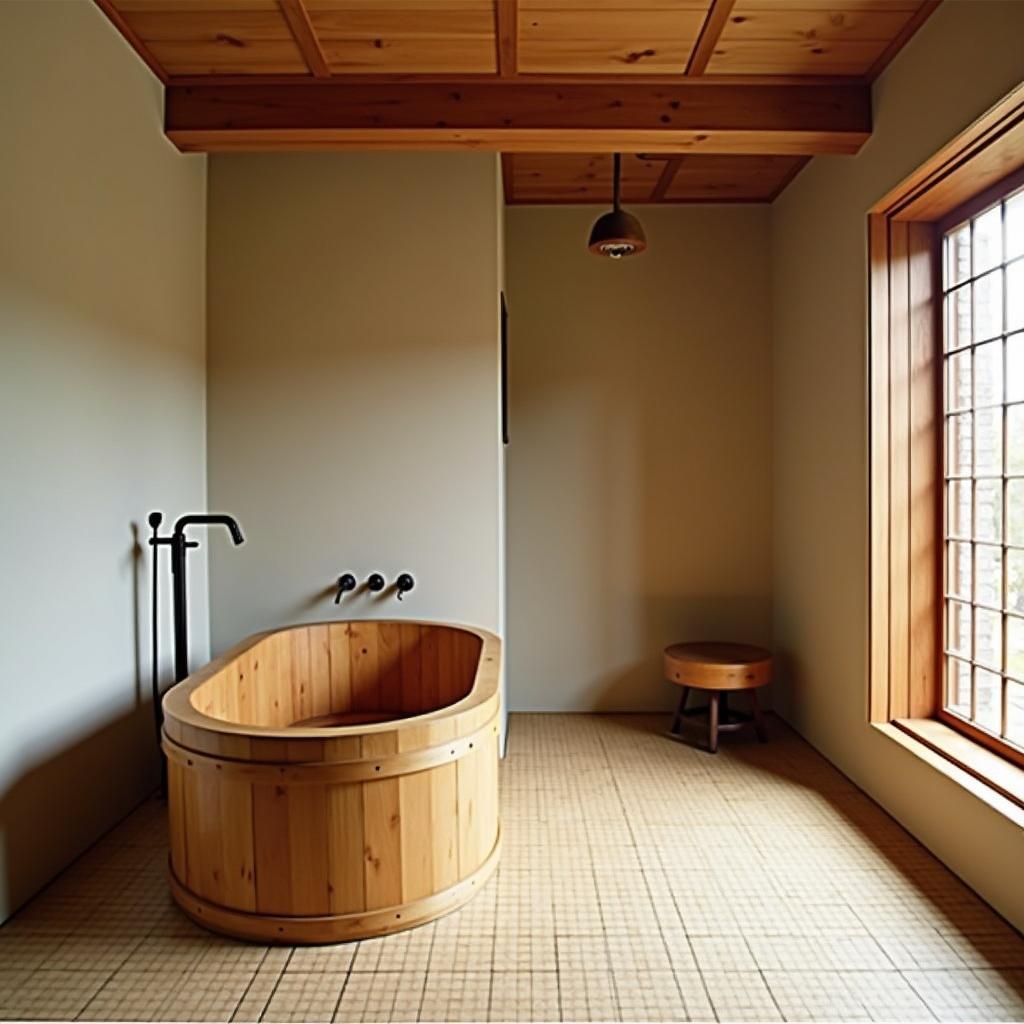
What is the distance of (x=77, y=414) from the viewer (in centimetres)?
257

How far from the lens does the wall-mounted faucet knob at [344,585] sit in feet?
11.8

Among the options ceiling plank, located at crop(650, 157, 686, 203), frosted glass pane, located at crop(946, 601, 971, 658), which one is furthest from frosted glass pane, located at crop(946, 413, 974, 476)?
ceiling plank, located at crop(650, 157, 686, 203)

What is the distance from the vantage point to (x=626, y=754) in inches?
146

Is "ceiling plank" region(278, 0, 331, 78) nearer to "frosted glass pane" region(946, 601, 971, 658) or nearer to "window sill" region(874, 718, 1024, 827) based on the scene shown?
"frosted glass pane" region(946, 601, 971, 658)

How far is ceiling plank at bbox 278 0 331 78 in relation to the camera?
101 inches

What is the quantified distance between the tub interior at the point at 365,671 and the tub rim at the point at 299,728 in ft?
0.31

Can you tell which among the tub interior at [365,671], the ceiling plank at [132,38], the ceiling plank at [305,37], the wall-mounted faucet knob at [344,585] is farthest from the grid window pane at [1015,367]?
the ceiling plank at [132,38]

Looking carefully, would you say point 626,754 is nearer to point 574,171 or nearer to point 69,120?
point 574,171

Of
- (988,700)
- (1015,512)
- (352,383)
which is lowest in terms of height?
(988,700)

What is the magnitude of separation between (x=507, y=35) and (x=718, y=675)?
2671 millimetres

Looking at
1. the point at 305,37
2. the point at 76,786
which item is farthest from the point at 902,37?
the point at 76,786

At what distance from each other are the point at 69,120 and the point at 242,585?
1.89 m

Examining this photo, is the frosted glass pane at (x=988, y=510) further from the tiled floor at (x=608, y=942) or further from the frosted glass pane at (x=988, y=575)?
the tiled floor at (x=608, y=942)

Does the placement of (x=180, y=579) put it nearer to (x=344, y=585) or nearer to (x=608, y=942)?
(x=344, y=585)
